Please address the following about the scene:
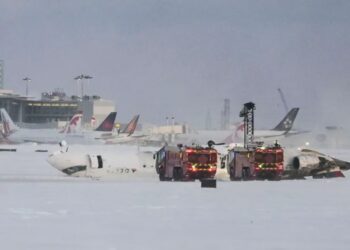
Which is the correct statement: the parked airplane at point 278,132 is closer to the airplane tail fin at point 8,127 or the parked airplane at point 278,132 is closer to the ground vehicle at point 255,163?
the airplane tail fin at point 8,127

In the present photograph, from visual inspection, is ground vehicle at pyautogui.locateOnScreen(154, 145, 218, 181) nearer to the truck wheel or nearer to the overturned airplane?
the truck wheel

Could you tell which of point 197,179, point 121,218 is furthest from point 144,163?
point 121,218

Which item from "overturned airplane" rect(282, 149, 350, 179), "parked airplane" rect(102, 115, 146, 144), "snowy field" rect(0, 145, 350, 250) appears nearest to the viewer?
"snowy field" rect(0, 145, 350, 250)

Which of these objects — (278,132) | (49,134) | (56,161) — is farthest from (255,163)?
(49,134)

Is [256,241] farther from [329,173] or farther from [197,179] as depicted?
[329,173]

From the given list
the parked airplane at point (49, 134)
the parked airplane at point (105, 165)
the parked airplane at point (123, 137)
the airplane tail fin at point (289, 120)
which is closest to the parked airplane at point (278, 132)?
the airplane tail fin at point (289, 120)

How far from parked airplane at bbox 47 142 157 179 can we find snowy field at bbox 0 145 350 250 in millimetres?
8989

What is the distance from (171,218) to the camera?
24.0 meters

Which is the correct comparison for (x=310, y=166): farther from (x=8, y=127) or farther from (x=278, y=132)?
(x=8, y=127)

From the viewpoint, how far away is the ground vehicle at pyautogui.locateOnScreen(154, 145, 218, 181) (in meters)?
46.3

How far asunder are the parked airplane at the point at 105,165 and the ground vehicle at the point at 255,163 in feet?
19.8

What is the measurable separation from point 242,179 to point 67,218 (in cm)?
2617

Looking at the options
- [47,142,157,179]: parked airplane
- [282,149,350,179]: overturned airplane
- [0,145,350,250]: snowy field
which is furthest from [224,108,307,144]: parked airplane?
[0,145,350,250]: snowy field

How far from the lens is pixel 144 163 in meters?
48.7
